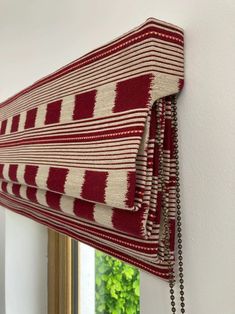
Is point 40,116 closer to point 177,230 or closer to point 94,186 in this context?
point 94,186

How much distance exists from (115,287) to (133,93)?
78 cm

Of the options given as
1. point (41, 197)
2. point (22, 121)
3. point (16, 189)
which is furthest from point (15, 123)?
point (41, 197)

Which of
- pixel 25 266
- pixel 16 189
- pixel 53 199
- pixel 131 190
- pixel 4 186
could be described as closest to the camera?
pixel 131 190

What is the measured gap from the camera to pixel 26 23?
115 cm

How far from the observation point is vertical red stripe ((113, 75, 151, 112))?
0.52 metres

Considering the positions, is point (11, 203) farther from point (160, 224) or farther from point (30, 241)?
point (160, 224)

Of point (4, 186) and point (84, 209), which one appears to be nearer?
point (84, 209)

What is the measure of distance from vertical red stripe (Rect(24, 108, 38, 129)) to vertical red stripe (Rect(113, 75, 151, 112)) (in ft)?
1.10

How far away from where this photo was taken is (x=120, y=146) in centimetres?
54

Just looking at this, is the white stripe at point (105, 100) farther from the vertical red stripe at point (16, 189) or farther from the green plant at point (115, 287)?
the green plant at point (115, 287)

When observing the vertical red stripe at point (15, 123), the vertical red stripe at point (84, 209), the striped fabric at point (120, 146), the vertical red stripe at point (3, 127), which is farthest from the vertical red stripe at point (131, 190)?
the vertical red stripe at point (3, 127)

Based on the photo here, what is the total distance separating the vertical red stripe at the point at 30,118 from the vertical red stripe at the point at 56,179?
18 cm

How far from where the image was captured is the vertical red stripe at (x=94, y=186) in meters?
0.55

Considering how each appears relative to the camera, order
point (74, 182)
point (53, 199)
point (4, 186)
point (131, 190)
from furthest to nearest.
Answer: point (4, 186)
point (53, 199)
point (74, 182)
point (131, 190)
